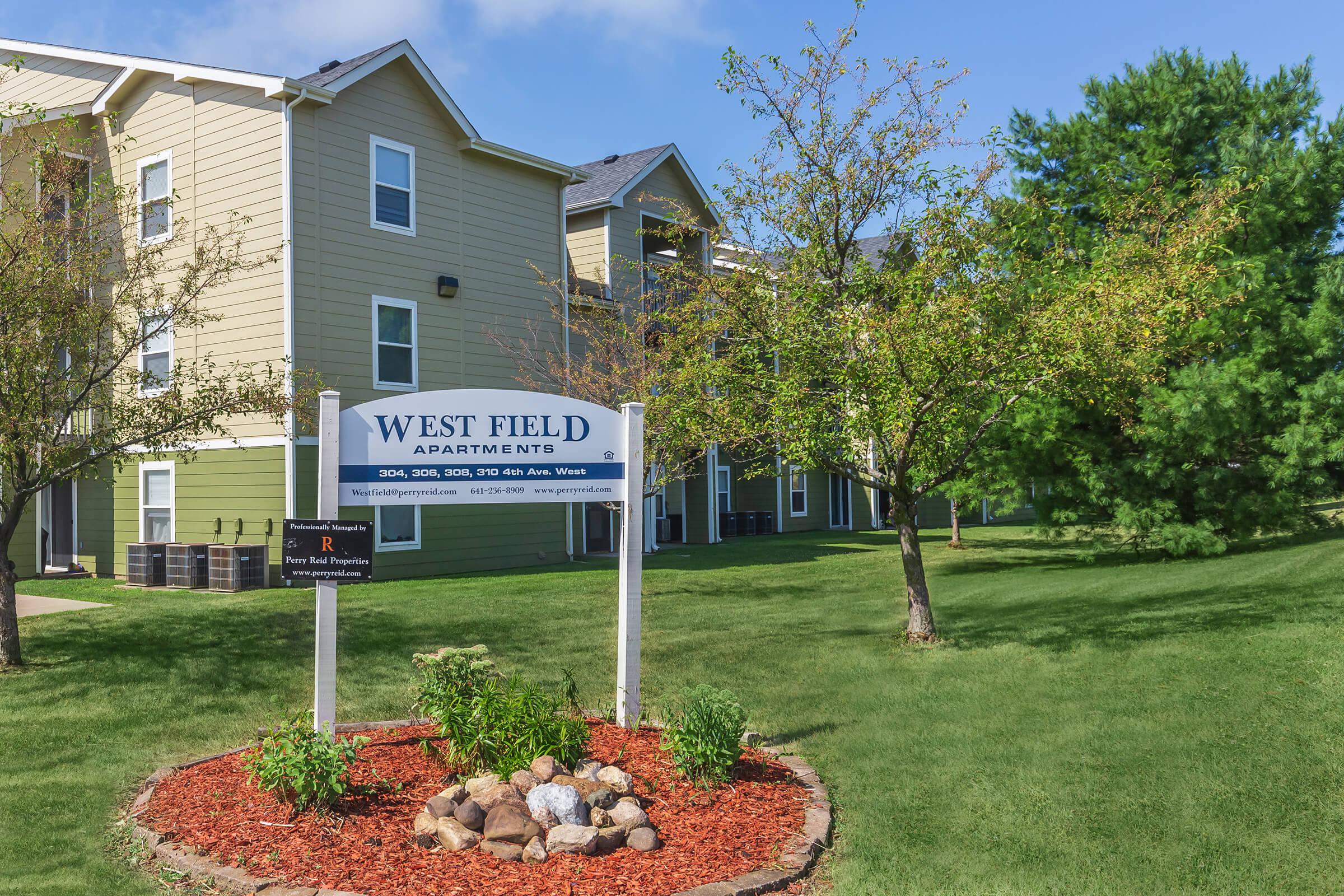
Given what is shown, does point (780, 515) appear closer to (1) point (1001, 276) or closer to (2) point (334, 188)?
(2) point (334, 188)

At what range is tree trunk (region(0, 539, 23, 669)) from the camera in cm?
941

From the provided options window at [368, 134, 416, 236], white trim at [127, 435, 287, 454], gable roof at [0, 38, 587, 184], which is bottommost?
white trim at [127, 435, 287, 454]

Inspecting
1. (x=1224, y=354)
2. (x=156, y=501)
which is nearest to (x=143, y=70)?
(x=156, y=501)

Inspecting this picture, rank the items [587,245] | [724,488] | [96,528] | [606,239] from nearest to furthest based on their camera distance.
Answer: [96,528], [606,239], [587,245], [724,488]

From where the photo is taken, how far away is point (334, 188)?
56.0 ft

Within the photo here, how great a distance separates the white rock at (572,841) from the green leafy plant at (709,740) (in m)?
0.90

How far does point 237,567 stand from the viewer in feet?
51.0

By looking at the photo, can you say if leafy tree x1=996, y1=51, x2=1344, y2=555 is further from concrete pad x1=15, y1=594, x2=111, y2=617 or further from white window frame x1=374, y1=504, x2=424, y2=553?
concrete pad x1=15, y1=594, x2=111, y2=617

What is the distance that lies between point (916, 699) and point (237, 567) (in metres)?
11.1

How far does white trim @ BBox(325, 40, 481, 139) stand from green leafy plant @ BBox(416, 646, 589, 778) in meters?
13.1

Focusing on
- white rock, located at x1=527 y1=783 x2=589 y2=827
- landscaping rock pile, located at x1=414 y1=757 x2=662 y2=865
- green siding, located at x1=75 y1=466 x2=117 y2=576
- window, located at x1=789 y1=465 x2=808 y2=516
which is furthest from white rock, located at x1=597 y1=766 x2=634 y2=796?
window, located at x1=789 y1=465 x2=808 y2=516

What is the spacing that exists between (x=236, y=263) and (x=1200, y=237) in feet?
32.1

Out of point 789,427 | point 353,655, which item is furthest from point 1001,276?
point 353,655

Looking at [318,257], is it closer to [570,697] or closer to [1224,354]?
[570,697]
